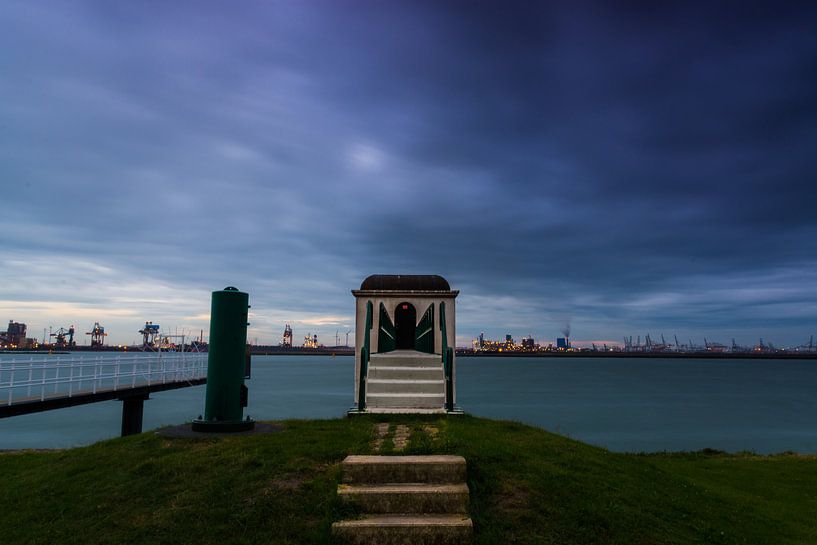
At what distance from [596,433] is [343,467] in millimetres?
39314

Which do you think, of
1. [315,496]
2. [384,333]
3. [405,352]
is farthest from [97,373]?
[315,496]

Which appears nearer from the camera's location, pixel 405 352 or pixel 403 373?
pixel 403 373

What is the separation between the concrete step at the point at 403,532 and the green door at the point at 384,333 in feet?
33.3

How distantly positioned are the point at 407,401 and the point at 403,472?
5706 mm

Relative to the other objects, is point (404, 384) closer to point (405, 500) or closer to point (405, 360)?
point (405, 360)

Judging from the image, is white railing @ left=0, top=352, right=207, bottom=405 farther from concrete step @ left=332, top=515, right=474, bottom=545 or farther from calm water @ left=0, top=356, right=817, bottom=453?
concrete step @ left=332, top=515, right=474, bottom=545

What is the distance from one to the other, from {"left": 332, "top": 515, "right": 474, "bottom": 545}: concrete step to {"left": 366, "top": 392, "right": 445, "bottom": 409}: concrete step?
658 centimetres

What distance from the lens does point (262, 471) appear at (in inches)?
263

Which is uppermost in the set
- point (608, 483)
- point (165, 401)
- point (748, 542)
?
point (608, 483)

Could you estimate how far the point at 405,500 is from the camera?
593 cm

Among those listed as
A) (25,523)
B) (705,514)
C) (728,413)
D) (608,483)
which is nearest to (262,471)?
(25,523)

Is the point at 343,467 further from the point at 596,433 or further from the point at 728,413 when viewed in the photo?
the point at 728,413

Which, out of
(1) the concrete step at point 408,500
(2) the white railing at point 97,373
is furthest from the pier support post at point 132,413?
(1) the concrete step at point 408,500

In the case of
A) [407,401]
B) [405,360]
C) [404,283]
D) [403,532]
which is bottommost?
[403,532]
